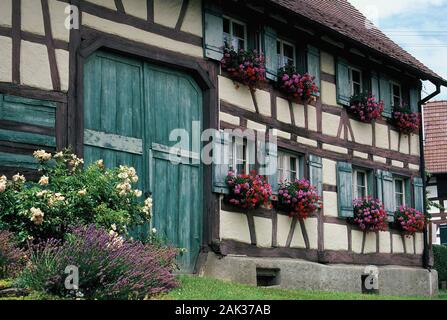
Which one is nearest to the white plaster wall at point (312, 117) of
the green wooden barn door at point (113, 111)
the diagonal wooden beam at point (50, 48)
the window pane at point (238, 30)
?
the window pane at point (238, 30)

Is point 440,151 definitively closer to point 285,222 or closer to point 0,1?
point 285,222

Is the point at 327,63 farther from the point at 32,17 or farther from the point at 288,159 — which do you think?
the point at 32,17

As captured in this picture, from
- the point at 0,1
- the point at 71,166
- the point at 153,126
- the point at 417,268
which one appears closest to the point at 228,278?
the point at 153,126

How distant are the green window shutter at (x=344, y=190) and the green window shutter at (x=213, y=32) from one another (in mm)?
4064

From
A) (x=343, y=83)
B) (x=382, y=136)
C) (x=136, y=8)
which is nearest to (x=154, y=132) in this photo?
(x=136, y=8)

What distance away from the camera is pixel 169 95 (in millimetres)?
11969

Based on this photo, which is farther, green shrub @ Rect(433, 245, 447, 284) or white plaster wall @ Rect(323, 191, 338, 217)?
green shrub @ Rect(433, 245, 447, 284)

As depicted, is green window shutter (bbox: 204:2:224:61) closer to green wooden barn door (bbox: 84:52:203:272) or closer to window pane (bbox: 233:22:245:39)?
green wooden barn door (bbox: 84:52:203:272)

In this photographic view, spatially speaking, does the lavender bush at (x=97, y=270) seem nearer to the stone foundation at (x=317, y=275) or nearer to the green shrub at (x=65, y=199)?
the green shrub at (x=65, y=199)

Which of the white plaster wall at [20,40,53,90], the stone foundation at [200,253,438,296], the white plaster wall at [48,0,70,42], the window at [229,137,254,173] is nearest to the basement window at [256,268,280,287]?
the stone foundation at [200,253,438,296]

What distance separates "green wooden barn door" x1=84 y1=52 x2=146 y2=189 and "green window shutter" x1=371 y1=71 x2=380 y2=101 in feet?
22.5

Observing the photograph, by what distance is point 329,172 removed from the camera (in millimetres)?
15281

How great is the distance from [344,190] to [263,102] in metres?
2.91

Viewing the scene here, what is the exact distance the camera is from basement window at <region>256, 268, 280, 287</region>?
13195mm
